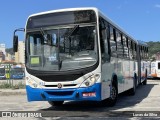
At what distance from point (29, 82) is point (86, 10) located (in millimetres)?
2936

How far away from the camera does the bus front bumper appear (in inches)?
480

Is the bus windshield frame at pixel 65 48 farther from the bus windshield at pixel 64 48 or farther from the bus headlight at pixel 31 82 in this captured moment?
the bus headlight at pixel 31 82

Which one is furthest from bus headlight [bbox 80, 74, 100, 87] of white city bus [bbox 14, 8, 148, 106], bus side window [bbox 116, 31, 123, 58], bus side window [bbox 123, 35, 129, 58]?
bus side window [bbox 123, 35, 129, 58]

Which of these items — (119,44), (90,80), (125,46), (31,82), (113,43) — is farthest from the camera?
(125,46)

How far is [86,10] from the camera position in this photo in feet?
41.8

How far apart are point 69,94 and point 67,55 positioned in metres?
1.21

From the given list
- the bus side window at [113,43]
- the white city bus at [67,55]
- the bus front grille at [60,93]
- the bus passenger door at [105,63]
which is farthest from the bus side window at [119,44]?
the bus front grille at [60,93]

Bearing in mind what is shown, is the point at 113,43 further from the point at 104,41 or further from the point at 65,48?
the point at 65,48

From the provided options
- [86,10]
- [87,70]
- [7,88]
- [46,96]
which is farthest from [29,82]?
[7,88]

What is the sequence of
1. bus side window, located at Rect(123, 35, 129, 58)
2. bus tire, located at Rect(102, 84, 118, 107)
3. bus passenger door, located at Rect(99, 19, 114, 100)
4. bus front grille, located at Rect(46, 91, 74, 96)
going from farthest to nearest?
bus side window, located at Rect(123, 35, 129, 58), bus tire, located at Rect(102, 84, 118, 107), bus passenger door, located at Rect(99, 19, 114, 100), bus front grille, located at Rect(46, 91, 74, 96)

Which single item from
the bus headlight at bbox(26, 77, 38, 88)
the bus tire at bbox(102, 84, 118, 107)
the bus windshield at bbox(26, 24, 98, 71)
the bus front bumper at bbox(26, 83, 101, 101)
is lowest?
the bus tire at bbox(102, 84, 118, 107)

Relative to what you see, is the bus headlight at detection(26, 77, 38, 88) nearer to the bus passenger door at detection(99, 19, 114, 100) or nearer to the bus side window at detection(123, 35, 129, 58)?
the bus passenger door at detection(99, 19, 114, 100)

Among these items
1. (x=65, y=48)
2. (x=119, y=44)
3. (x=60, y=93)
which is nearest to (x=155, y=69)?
(x=119, y=44)

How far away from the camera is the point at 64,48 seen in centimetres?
1256
